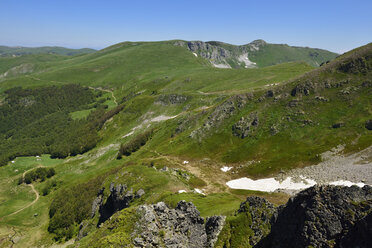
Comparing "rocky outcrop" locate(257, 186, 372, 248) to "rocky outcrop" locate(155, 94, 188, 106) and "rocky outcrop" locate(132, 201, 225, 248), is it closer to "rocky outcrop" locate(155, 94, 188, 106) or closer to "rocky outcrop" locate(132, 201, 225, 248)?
"rocky outcrop" locate(132, 201, 225, 248)

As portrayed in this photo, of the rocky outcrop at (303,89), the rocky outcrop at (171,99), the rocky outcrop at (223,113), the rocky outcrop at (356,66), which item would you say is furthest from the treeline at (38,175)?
the rocky outcrop at (356,66)

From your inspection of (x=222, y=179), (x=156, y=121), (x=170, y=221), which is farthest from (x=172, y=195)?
(x=156, y=121)

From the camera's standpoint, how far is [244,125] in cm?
9406

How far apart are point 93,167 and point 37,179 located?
120 ft

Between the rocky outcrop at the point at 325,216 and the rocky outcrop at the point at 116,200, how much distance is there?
43262mm

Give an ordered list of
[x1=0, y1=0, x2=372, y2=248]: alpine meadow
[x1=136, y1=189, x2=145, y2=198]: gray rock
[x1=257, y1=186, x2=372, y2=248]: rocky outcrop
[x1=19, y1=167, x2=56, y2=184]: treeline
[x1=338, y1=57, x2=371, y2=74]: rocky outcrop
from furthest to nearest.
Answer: [x1=19, y1=167, x2=56, y2=184]: treeline
[x1=338, y1=57, x2=371, y2=74]: rocky outcrop
[x1=136, y1=189, x2=145, y2=198]: gray rock
[x1=0, y1=0, x2=372, y2=248]: alpine meadow
[x1=257, y1=186, x2=372, y2=248]: rocky outcrop

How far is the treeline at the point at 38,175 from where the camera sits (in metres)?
133

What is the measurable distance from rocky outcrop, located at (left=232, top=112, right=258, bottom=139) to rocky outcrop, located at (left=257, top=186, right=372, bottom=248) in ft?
230

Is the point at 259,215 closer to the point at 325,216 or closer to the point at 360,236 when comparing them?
the point at 325,216

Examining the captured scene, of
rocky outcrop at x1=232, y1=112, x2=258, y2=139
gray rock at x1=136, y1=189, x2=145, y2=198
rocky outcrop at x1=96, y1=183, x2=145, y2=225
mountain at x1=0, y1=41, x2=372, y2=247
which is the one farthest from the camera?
rocky outcrop at x1=232, y1=112, x2=258, y2=139

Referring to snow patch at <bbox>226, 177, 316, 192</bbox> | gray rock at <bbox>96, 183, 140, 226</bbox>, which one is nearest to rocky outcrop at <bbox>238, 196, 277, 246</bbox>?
snow patch at <bbox>226, 177, 316, 192</bbox>

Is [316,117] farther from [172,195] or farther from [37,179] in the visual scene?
[37,179]

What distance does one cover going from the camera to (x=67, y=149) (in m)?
176

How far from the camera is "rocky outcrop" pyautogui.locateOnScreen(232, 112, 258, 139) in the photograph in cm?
9150
